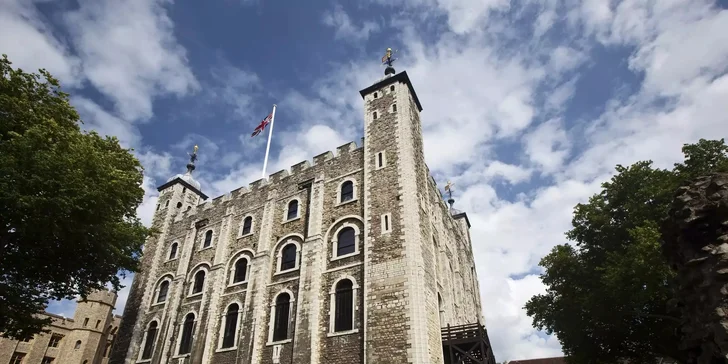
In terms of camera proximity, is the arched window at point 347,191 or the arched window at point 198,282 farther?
the arched window at point 198,282

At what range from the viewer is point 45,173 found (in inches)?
533

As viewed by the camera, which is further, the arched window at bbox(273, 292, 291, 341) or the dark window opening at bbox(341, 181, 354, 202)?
the dark window opening at bbox(341, 181, 354, 202)

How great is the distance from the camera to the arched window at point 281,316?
1861 cm

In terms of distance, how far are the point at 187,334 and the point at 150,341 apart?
11.0 ft

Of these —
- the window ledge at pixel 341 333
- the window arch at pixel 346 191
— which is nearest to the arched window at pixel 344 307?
the window ledge at pixel 341 333

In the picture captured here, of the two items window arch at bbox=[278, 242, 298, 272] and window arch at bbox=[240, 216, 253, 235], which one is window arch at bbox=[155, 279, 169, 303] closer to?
A: window arch at bbox=[240, 216, 253, 235]

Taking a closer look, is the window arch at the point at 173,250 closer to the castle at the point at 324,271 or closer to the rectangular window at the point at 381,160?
the castle at the point at 324,271

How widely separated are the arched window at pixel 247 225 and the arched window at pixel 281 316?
571 cm

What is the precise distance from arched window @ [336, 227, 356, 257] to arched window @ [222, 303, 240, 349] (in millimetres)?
6343

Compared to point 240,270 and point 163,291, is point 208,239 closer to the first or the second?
point 163,291

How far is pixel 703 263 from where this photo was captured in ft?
30.2

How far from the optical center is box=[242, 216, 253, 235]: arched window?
24020 millimetres

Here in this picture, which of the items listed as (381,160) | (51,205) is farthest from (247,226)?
(51,205)

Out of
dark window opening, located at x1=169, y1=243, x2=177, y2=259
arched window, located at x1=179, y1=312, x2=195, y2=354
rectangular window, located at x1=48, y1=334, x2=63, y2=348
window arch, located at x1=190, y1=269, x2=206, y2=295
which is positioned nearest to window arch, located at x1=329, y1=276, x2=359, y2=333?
arched window, located at x1=179, y1=312, x2=195, y2=354
